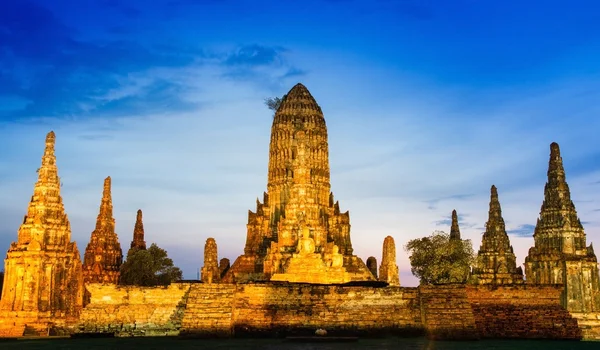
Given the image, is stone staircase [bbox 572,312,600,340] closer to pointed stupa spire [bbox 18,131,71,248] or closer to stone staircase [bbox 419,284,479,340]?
stone staircase [bbox 419,284,479,340]

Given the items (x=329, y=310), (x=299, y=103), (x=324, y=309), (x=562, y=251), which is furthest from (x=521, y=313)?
(x=299, y=103)

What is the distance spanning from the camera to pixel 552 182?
163 feet

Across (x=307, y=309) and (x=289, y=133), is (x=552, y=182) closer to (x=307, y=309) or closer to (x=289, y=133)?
(x=307, y=309)

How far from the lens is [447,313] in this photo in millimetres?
30844

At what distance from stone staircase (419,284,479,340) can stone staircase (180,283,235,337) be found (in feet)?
28.9

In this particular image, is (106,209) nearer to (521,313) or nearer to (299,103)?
(299,103)

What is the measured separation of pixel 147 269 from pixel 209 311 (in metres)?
34.3

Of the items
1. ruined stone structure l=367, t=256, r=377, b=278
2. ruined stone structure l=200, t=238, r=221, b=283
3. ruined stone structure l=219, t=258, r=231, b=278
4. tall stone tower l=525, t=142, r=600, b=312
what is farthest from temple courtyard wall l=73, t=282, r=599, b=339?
ruined stone structure l=367, t=256, r=377, b=278

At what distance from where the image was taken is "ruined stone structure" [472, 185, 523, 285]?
5606 cm

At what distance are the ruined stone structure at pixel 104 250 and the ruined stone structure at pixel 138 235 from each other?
7.79 metres

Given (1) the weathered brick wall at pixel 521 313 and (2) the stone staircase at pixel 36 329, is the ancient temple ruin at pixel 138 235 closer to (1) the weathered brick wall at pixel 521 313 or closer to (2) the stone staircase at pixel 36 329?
(2) the stone staircase at pixel 36 329

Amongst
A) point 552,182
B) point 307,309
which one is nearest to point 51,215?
point 307,309

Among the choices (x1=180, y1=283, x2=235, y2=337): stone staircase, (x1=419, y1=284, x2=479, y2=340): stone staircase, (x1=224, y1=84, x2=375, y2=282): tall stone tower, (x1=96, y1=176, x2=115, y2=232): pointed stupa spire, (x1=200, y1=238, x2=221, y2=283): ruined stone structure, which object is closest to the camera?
(x1=180, y1=283, x2=235, y2=337): stone staircase

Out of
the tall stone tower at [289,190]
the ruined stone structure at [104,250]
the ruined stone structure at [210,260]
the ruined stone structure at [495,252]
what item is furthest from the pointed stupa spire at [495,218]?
the ruined stone structure at [104,250]
